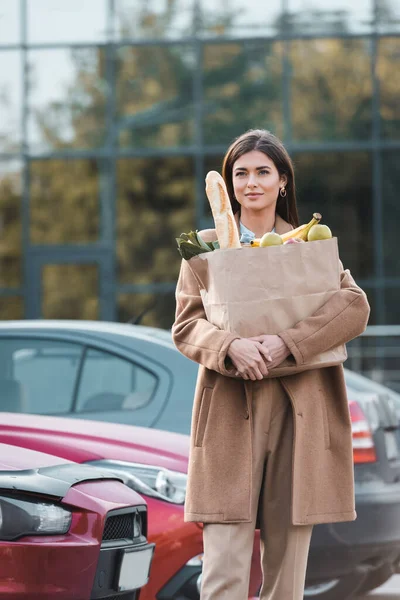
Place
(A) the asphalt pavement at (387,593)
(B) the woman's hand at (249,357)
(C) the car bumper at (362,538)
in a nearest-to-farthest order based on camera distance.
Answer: (B) the woman's hand at (249,357), (C) the car bumper at (362,538), (A) the asphalt pavement at (387,593)

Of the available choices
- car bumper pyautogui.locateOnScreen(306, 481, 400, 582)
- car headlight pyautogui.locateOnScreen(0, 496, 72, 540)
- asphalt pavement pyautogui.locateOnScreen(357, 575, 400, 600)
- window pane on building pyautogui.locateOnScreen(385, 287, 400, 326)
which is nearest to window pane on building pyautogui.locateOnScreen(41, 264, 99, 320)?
window pane on building pyautogui.locateOnScreen(385, 287, 400, 326)

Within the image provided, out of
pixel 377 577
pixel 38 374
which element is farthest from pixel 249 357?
pixel 377 577

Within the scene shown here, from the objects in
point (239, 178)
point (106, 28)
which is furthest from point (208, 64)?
point (239, 178)

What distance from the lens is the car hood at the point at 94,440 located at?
4.43 meters

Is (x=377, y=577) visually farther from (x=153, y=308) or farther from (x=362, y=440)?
(x=153, y=308)

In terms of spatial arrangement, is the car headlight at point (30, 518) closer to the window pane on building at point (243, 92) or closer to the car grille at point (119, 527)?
the car grille at point (119, 527)

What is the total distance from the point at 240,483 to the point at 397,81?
47.3 ft

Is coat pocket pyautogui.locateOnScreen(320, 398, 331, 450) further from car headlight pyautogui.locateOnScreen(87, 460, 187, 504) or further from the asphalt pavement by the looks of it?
the asphalt pavement

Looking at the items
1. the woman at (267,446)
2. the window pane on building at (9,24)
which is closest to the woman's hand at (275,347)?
the woman at (267,446)

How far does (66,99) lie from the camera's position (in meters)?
17.6

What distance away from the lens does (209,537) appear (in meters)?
3.61

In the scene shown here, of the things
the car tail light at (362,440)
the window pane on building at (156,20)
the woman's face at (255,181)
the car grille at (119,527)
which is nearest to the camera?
the car grille at (119,527)

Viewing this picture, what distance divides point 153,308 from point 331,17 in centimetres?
478

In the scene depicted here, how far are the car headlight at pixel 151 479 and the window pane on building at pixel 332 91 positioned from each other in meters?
13.0
